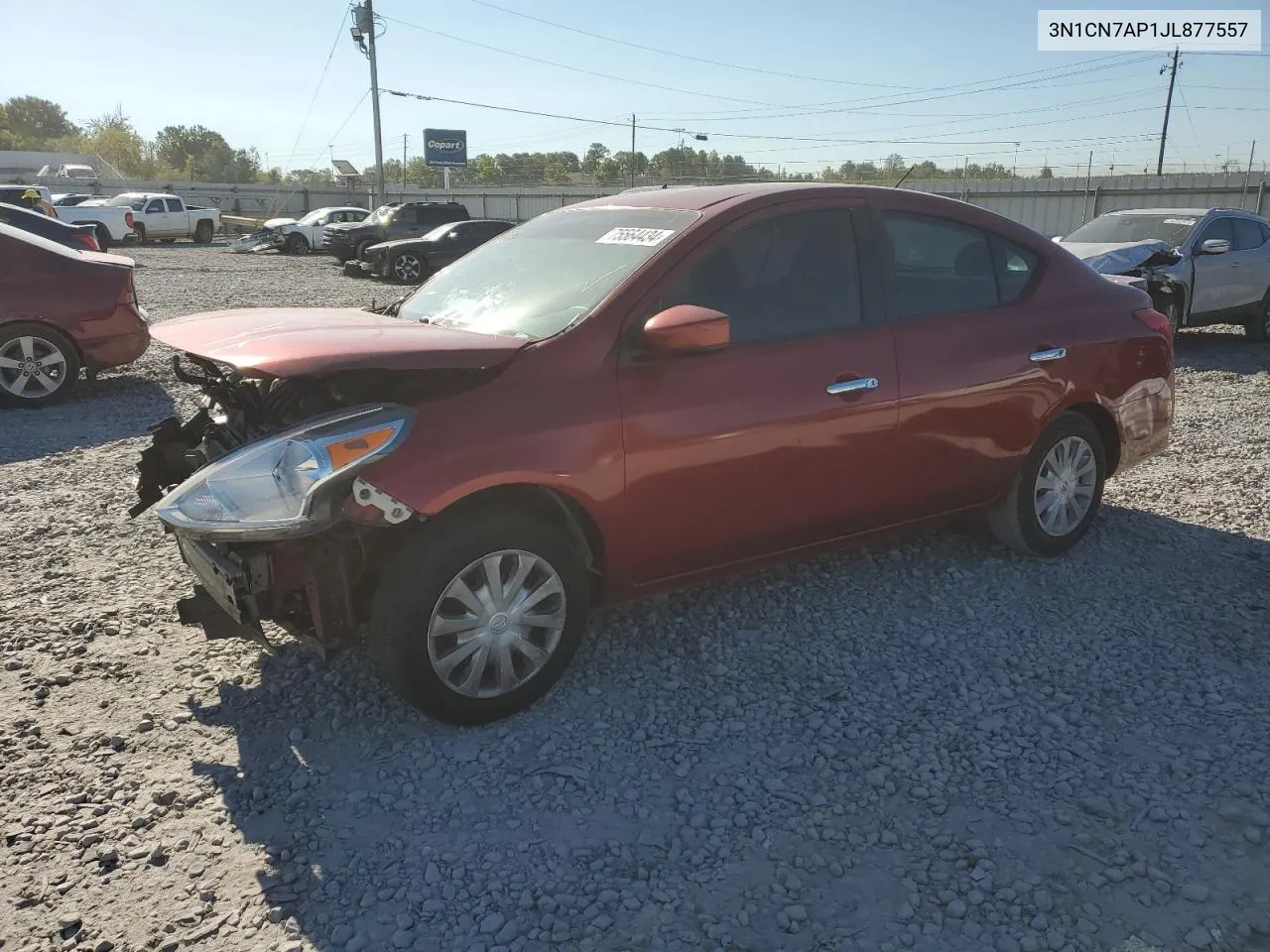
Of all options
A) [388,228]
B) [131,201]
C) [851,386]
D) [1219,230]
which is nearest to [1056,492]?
[851,386]

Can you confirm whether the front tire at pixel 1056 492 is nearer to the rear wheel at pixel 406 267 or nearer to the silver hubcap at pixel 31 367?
the silver hubcap at pixel 31 367

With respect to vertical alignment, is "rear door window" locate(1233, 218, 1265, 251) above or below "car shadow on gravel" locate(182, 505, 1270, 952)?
above

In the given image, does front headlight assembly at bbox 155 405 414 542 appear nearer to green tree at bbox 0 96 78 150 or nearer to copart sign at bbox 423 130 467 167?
copart sign at bbox 423 130 467 167

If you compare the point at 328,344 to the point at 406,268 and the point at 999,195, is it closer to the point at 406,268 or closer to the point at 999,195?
the point at 406,268

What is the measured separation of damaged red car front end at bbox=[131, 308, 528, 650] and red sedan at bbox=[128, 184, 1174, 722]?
0.03 ft

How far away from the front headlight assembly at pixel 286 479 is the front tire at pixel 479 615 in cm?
33

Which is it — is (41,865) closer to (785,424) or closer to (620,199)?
(785,424)

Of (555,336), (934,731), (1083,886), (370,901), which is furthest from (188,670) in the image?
(1083,886)

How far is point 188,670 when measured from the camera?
3785mm

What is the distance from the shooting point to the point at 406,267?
2100 centimetres

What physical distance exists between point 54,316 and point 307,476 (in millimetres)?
6451

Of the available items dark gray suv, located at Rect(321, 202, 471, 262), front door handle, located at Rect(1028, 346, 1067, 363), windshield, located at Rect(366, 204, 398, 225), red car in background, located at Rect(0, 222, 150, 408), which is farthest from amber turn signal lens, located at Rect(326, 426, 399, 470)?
windshield, located at Rect(366, 204, 398, 225)

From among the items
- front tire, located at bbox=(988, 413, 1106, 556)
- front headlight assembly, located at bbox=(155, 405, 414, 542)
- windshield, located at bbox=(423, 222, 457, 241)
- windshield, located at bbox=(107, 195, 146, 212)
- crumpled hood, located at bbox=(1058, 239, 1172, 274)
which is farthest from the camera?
windshield, located at bbox=(107, 195, 146, 212)

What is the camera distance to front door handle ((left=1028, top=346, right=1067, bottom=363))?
4.52 m
